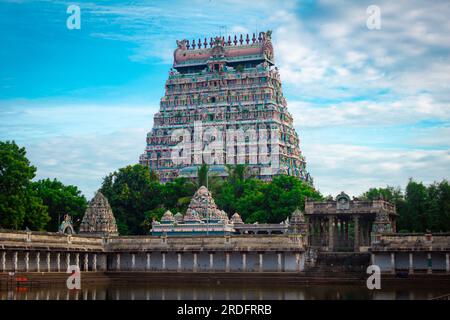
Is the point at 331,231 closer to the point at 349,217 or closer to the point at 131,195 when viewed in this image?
the point at 349,217

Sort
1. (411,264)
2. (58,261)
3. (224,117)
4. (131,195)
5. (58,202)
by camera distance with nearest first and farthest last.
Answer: (411,264)
(58,261)
(58,202)
(131,195)
(224,117)

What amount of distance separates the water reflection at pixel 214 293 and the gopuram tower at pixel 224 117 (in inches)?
2091

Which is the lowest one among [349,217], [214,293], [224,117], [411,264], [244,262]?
[214,293]

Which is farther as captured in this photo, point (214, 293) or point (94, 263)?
point (94, 263)

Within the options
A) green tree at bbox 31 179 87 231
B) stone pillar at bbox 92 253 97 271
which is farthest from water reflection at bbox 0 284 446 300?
green tree at bbox 31 179 87 231

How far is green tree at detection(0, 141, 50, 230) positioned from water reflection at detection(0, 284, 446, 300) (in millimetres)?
13345

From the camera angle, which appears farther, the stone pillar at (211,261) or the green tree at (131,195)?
the green tree at (131,195)

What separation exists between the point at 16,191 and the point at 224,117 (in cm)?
5022

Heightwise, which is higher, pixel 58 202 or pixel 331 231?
pixel 58 202

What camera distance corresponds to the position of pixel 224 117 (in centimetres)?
12650

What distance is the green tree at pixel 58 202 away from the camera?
97.2 metres

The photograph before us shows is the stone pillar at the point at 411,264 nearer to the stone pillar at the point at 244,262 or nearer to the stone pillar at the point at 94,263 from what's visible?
the stone pillar at the point at 244,262

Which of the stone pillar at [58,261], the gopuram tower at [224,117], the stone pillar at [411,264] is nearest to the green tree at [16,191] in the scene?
the stone pillar at [58,261]

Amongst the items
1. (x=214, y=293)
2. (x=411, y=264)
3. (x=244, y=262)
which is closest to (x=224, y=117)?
(x=244, y=262)
